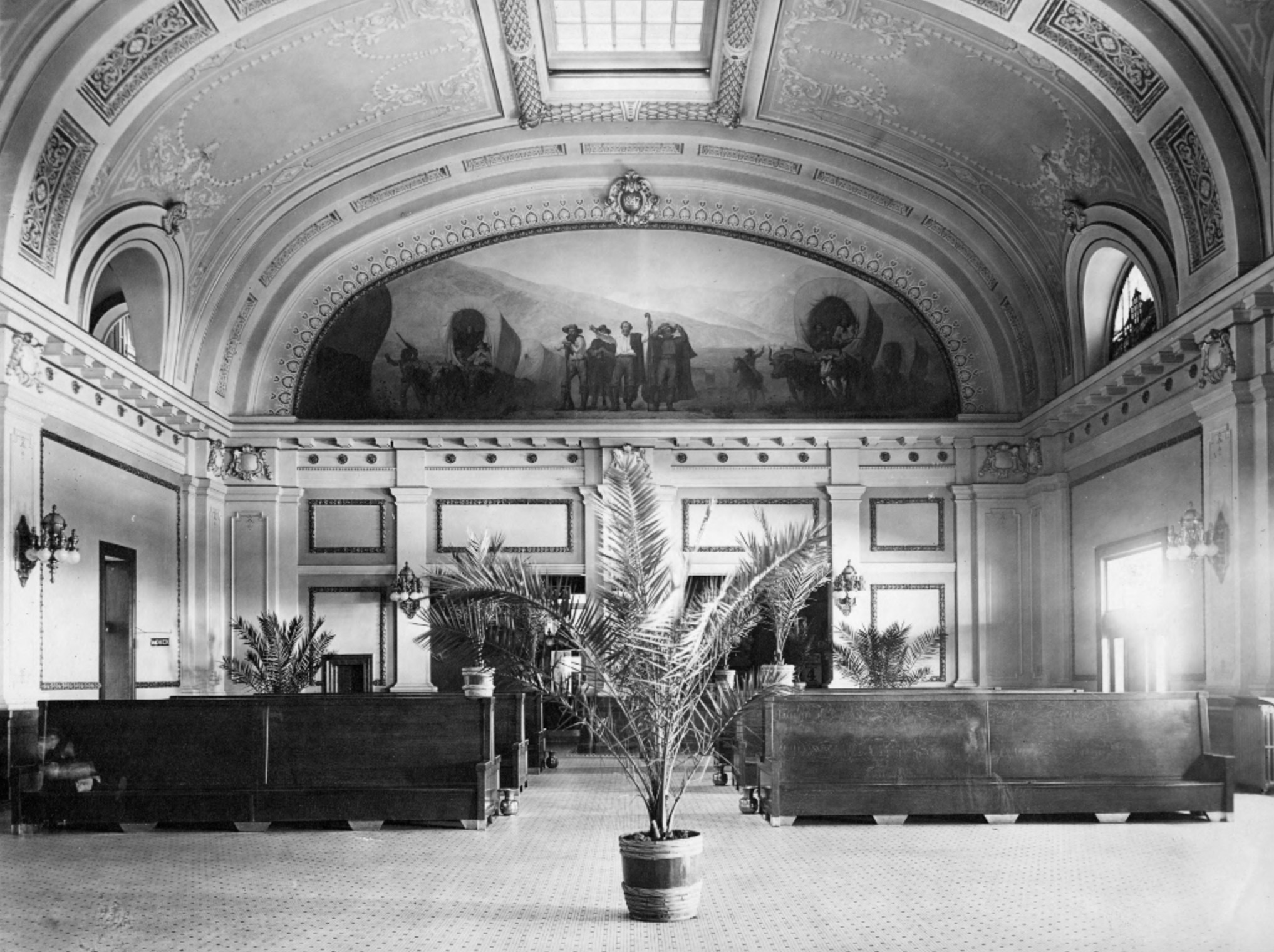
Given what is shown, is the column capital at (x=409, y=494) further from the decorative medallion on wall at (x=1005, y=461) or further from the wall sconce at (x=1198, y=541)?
the wall sconce at (x=1198, y=541)

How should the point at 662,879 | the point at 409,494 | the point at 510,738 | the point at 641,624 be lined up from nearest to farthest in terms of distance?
the point at 662,879
the point at 641,624
the point at 510,738
the point at 409,494

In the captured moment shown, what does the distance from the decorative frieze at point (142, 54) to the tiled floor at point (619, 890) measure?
A: 7123 millimetres

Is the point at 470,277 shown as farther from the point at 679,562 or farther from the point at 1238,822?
the point at 1238,822

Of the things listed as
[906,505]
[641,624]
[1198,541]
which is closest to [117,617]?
[641,624]

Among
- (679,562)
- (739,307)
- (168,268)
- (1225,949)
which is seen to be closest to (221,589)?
(168,268)

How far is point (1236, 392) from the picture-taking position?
12.3m

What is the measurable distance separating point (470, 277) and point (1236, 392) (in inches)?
442

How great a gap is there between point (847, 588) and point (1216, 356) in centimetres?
744

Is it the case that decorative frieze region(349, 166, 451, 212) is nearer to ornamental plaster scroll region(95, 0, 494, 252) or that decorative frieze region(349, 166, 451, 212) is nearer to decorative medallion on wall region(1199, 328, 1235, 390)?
ornamental plaster scroll region(95, 0, 494, 252)

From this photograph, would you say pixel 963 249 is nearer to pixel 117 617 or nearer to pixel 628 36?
pixel 628 36

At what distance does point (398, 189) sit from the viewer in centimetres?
1852

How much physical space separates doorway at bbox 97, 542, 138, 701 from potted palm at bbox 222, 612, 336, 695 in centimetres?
197

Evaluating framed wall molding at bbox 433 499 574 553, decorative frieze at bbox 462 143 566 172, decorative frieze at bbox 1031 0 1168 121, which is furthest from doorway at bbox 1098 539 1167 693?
decorative frieze at bbox 462 143 566 172

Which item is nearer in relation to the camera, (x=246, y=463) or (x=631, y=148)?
(x=631, y=148)
